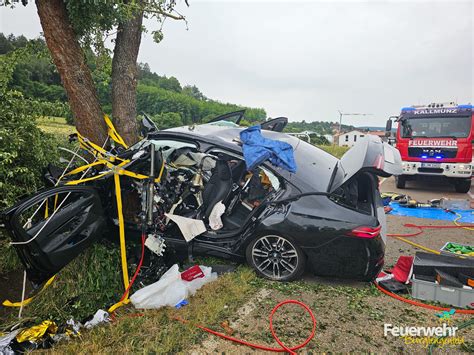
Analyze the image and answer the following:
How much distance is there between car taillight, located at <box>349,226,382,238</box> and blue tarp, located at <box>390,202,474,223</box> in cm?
369

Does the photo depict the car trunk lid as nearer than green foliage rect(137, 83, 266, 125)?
Yes

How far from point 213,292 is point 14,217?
6.17 ft

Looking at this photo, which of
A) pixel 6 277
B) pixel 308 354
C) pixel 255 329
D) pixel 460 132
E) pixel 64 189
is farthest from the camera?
pixel 460 132

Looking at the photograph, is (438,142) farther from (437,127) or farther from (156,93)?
(156,93)

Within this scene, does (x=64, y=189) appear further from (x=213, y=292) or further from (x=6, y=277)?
(x=6, y=277)

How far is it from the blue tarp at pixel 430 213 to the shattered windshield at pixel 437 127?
9.32 ft

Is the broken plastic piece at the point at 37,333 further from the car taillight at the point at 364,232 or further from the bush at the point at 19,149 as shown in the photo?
the car taillight at the point at 364,232

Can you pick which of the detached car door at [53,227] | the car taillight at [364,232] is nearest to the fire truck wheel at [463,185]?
the car taillight at [364,232]

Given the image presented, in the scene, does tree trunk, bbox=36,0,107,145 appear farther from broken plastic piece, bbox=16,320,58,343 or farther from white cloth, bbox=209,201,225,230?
broken plastic piece, bbox=16,320,58,343

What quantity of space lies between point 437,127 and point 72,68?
28.5 feet

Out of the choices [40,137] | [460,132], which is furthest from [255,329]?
[460,132]

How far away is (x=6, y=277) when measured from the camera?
4238 mm

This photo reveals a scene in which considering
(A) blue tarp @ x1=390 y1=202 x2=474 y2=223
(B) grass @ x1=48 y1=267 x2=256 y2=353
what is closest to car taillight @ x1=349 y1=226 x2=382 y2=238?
(B) grass @ x1=48 y1=267 x2=256 y2=353

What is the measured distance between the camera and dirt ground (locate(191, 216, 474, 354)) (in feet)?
8.14
